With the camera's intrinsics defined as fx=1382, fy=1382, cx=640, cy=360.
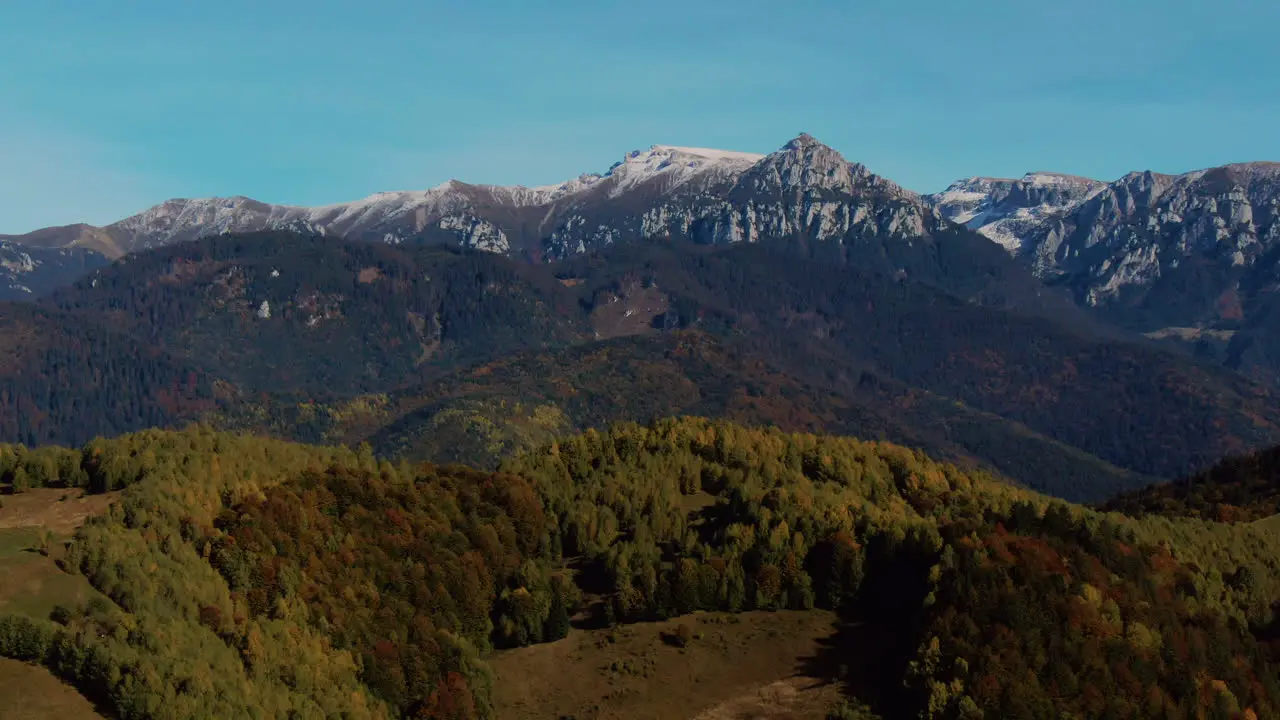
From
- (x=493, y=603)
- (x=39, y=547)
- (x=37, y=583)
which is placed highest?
(x=39, y=547)

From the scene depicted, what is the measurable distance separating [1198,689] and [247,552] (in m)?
111

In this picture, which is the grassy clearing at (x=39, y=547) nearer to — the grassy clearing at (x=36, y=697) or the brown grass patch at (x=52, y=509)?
the brown grass patch at (x=52, y=509)

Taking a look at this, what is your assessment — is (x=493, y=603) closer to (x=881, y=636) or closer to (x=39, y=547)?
(x=881, y=636)

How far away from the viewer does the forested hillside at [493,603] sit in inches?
5595

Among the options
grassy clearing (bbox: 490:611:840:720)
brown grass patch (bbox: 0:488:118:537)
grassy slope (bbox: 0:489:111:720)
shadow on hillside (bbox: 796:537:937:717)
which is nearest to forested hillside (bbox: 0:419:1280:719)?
shadow on hillside (bbox: 796:537:937:717)

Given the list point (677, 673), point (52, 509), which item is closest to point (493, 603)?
point (677, 673)

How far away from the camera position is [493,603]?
18438cm

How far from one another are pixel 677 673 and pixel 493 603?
98.6 feet

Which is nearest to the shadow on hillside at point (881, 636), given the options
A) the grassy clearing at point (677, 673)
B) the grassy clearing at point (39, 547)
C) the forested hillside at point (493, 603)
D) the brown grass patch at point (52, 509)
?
the forested hillside at point (493, 603)

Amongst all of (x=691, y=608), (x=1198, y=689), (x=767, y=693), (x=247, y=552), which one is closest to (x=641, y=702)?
(x=767, y=693)

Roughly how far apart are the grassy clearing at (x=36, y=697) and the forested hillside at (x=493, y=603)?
164 cm

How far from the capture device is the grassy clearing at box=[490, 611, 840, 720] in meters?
158

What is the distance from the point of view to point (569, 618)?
18438cm

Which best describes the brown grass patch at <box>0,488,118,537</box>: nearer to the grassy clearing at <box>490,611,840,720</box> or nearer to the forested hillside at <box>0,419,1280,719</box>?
the forested hillside at <box>0,419,1280,719</box>
